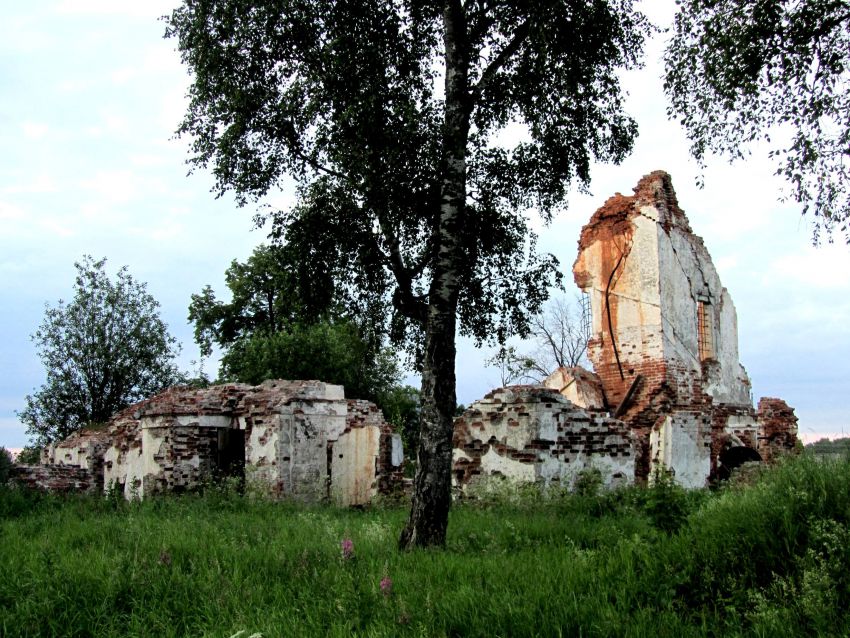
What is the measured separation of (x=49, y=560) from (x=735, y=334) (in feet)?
63.2

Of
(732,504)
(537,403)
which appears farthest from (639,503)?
(732,504)

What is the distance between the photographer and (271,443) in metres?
13.1

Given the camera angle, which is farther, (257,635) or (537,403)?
(537,403)

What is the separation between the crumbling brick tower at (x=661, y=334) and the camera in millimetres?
16359

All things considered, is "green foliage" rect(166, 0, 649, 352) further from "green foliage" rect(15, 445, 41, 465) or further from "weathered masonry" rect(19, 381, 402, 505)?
"green foliage" rect(15, 445, 41, 465)

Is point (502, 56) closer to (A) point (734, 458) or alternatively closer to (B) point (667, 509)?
(B) point (667, 509)

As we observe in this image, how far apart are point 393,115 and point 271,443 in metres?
6.53

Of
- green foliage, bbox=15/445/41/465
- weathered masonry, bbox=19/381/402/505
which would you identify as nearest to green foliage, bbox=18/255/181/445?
green foliage, bbox=15/445/41/465

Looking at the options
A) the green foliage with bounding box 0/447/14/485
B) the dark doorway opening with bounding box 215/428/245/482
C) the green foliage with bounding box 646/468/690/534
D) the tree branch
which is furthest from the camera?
the green foliage with bounding box 0/447/14/485

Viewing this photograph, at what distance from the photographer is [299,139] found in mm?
11180

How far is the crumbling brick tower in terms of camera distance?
1636 centimetres

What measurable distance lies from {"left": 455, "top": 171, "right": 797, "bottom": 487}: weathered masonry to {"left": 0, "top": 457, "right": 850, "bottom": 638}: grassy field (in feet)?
29.3

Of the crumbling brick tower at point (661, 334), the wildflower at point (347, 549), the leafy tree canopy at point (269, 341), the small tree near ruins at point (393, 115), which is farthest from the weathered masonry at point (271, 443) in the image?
the leafy tree canopy at point (269, 341)

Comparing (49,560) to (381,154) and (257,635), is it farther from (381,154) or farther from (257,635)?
(381,154)
